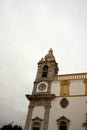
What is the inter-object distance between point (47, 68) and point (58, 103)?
24.4 feet

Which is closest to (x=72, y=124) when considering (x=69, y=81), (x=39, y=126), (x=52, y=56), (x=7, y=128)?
(x=39, y=126)

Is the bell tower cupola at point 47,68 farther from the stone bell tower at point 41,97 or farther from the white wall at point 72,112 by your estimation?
the white wall at point 72,112

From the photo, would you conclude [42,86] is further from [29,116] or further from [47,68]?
[29,116]

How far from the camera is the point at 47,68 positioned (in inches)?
1222

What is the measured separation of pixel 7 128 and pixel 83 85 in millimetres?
43186

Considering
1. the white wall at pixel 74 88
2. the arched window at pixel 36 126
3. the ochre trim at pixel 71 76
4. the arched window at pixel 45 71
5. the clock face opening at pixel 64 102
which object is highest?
the arched window at pixel 45 71

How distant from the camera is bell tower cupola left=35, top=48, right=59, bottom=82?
2959cm

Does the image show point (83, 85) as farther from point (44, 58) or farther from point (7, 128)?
point (7, 128)

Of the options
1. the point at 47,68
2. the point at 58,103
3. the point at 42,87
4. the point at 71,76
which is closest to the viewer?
the point at 58,103

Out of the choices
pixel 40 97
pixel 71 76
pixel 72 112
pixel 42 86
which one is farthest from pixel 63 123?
pixel 71 76

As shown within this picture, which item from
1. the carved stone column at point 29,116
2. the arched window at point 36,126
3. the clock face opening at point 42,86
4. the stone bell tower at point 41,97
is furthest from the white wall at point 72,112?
the carved stone column at point 29,116

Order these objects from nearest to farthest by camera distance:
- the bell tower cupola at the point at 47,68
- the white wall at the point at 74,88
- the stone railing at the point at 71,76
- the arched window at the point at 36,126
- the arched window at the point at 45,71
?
1. the arched window at the point at 36,126
2. the white wall at the point at 74,88
3. the stone railing at the point at 71,76
4. the bell tower cupola at the point at 47,68
5. the arched window at the point at 45,71

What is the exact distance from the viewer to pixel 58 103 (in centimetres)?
2561

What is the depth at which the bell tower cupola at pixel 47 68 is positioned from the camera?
29.6 metres
